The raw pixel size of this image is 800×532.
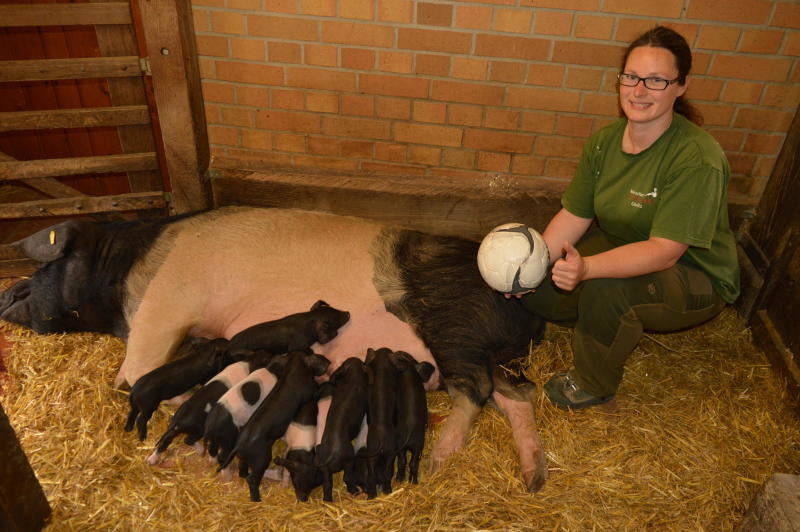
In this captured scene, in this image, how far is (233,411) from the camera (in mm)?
2604

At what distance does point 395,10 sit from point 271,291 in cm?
183

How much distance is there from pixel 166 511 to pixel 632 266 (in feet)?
7.57

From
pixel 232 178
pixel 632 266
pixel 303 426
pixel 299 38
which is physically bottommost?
pixel 303 426

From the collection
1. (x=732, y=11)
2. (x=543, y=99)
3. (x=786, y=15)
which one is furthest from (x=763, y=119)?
(x=543, y=99)

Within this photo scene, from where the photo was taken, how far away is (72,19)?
11.3ft

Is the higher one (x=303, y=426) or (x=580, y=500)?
(x=303, y=426)

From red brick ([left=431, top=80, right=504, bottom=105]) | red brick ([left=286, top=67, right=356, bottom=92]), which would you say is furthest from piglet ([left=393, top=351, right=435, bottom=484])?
red brick ([left=286, top=67, right=356, bottom=92])

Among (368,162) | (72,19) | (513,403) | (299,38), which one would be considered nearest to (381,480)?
(513,403)

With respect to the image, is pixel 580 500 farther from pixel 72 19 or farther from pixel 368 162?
pixel 72 19

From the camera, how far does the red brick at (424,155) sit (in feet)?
12.9

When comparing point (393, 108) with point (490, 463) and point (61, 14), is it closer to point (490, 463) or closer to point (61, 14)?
point (61, 14)

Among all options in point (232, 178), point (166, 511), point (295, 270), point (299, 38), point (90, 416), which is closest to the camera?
point (166, 511)

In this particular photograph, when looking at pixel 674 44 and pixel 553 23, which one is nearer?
pixel 674 44

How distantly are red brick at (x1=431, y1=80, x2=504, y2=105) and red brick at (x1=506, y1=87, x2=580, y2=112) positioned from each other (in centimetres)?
9
